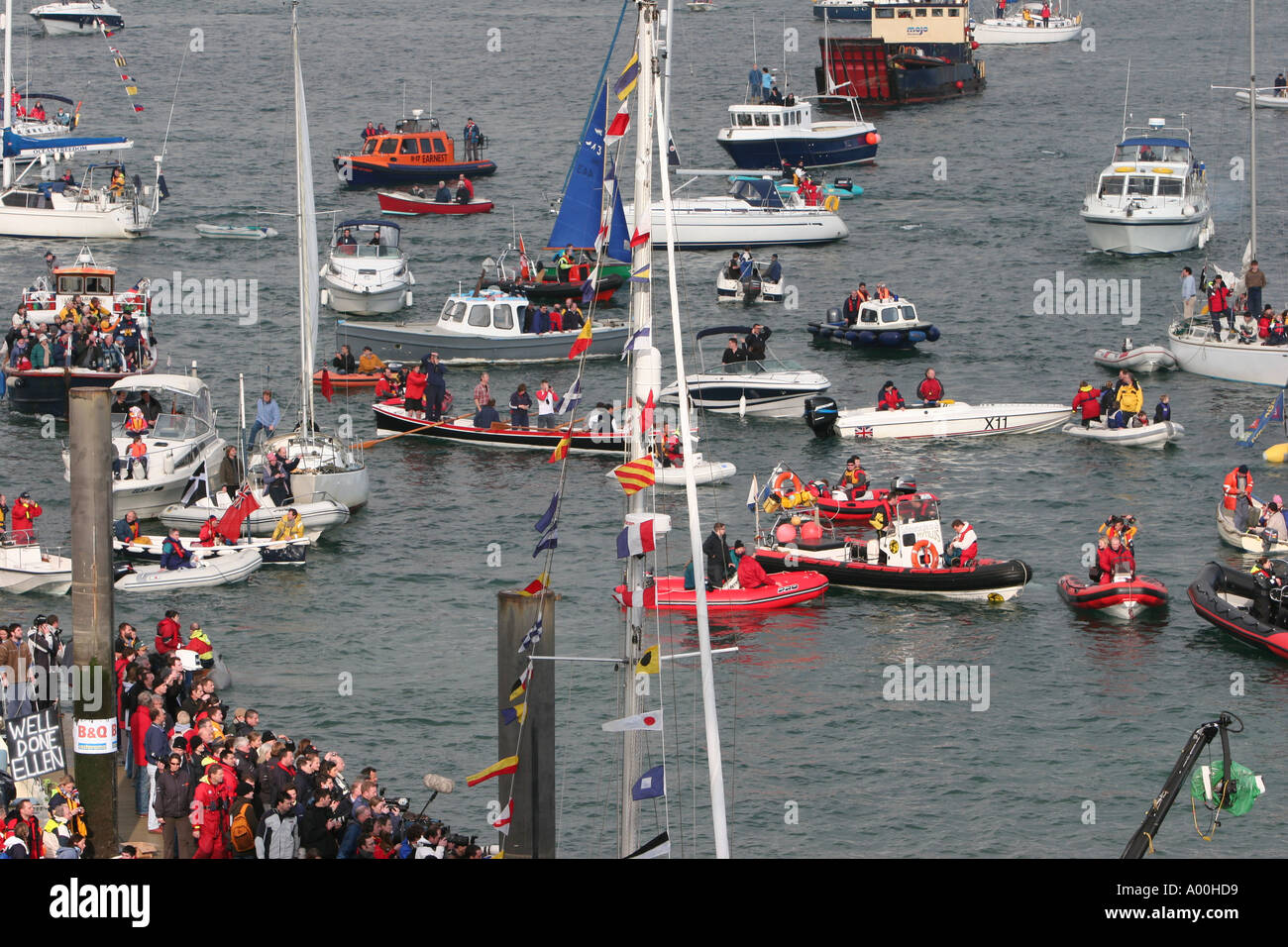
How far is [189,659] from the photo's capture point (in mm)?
27016

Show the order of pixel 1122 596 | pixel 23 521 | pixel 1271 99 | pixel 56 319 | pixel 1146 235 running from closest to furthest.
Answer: pixel 1122 596
pixel 23 521
pixel 56 319
pixel 1146 235
pixel 1271 99

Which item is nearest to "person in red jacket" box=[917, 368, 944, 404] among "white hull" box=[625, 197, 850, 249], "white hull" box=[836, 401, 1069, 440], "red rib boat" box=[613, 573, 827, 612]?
"white hull" box=[836, 401, 1069, 440]

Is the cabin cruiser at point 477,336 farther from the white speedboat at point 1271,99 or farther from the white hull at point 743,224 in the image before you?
the white speedboat at point 1271,99

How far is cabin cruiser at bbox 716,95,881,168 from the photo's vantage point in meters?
81.1

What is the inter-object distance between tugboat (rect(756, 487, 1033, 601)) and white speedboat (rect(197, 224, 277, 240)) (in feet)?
131

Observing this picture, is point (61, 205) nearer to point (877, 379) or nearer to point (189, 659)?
point (877, 379)

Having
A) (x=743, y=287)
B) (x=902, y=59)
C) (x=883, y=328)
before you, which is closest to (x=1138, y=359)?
(x=883, y=328)

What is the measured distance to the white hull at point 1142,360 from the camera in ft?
170

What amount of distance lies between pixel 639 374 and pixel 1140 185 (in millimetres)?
51941

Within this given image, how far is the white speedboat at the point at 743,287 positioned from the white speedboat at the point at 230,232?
19.7 meters

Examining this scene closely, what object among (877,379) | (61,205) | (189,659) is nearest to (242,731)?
(189,659)

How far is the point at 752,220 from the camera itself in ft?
219

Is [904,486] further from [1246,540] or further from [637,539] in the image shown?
[637,539]
